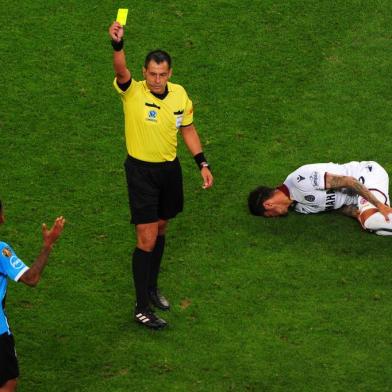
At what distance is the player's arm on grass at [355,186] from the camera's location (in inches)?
522

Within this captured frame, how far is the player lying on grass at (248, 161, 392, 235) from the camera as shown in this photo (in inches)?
536

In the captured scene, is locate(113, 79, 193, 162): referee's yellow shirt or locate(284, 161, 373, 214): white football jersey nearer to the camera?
locate(113, 79, 193, 162): referee's yellow shirt

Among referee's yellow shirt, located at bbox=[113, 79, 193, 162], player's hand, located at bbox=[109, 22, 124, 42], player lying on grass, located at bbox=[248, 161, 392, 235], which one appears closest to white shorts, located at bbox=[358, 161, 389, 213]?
player lying on grass, located at bbox=[248, 161, 392, 235]

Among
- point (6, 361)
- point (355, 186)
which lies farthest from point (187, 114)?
point (6, 361)

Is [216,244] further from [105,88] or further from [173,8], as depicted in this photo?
[173,8]

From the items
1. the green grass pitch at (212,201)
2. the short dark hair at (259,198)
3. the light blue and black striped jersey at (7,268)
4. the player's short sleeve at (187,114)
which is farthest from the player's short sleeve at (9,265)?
the short dark hair at (259,198)

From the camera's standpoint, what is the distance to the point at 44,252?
9.80m

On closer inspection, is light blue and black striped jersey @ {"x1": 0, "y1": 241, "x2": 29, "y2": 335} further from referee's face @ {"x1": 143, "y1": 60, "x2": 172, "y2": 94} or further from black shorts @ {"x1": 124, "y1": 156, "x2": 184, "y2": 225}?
referee's face @ {"x1": 143, "y1": 60, "x2": 172, "y2": 94}

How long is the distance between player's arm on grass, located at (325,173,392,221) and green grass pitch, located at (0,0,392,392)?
1.60 ft

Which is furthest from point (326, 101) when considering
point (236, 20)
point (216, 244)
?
point (216, 244)

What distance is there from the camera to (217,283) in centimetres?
1277

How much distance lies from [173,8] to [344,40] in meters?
2.50

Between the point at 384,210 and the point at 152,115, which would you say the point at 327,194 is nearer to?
Answer: the point at 384,210

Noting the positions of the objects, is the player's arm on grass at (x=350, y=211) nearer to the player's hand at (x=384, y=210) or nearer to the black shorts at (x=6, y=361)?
the player's hand at (x=384, y=210)
